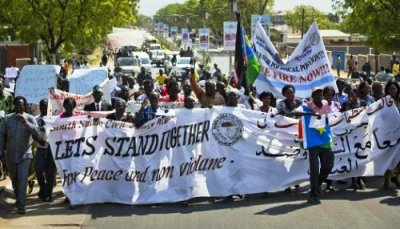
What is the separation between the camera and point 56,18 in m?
27.4

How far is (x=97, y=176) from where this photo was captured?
987cm

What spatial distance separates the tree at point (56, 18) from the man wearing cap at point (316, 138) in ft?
61.7

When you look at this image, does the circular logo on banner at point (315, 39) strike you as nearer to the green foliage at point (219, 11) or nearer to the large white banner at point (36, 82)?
the large white banner at point (36, 82)

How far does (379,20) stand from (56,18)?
1292 centimetres

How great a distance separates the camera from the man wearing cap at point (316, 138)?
31.6ft

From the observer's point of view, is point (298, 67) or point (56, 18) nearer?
point (298, 67)

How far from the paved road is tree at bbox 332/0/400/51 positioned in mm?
18747

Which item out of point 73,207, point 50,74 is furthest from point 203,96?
point 50,74

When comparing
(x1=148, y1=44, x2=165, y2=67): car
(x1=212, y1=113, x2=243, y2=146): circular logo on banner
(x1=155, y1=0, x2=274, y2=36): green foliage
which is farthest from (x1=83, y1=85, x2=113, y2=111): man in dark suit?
(x1=148, y1=44, x2=165, y2=67): car

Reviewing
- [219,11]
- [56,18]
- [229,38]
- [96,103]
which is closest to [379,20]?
[229,38]

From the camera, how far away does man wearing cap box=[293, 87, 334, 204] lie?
9625 millimetres

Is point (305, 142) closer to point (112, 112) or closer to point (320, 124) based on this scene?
point (320, 124)

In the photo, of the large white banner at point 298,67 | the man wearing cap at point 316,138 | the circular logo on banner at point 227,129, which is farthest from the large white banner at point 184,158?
the large white banner at point 298,67

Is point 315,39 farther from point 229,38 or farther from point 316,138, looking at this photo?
point 229,38
